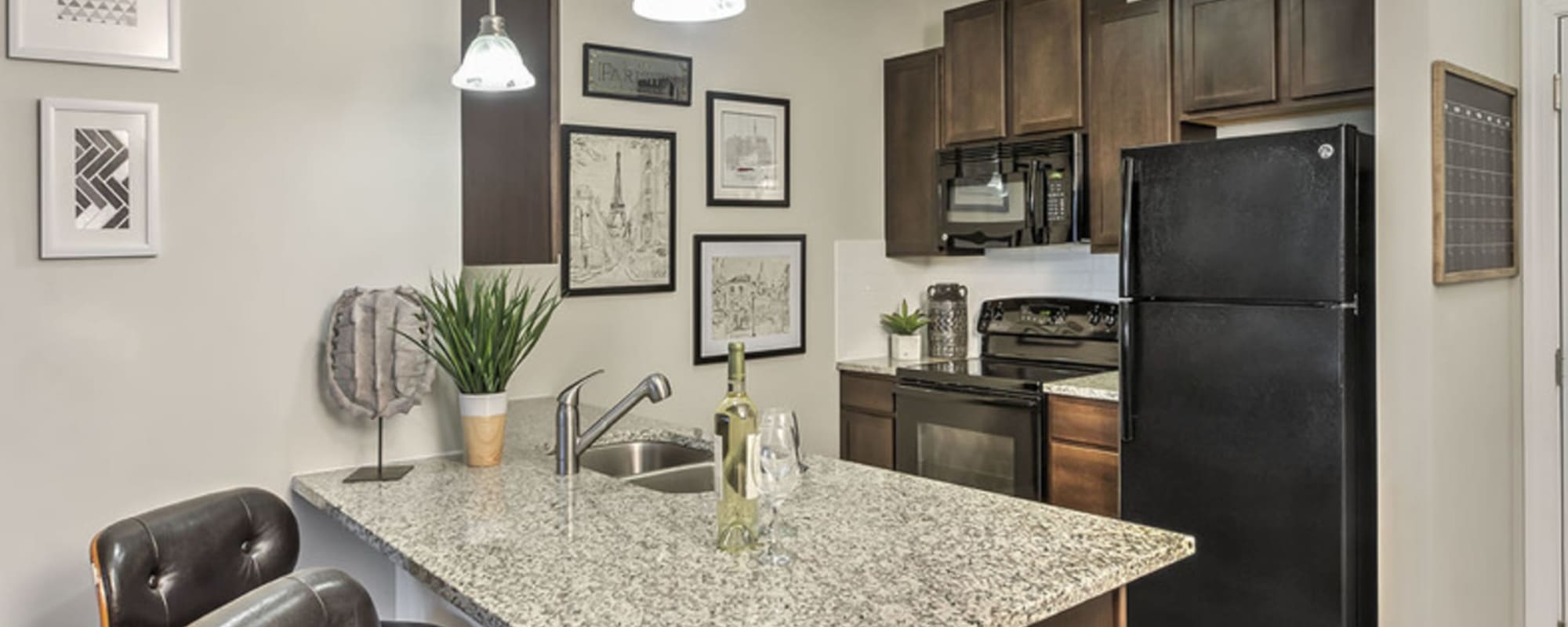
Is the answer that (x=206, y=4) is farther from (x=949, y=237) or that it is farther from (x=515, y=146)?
(x=949, y=237)

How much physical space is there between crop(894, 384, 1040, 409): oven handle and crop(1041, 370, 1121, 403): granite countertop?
88 millimetres

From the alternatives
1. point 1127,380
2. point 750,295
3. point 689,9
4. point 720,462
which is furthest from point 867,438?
point 720,462

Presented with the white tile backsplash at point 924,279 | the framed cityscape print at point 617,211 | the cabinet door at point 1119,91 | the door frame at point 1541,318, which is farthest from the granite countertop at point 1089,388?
the framed cityscape print at point 617,211

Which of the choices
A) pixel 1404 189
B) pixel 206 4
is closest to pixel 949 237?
pixel 1404 189

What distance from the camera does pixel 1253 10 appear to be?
10.3 feet

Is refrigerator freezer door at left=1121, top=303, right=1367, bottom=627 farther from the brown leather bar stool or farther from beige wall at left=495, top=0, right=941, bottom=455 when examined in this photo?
the brown leather bar stool

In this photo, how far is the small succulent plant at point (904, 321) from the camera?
440cm

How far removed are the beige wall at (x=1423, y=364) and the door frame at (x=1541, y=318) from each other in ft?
0.78

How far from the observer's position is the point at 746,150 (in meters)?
3.99

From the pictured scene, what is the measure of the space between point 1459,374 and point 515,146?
9.12 feet

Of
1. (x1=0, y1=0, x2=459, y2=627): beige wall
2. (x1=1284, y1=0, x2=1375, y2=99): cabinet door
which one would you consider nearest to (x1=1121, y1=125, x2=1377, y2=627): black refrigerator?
(x1=1284, y1=0, x2=1375, y2=99): cabinet door

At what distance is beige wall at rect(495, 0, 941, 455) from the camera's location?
11.6 ft

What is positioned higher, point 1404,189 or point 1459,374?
point 1404,189

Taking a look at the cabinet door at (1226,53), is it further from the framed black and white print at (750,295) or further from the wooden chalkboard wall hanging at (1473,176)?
the framed black and white print at (750,295)
